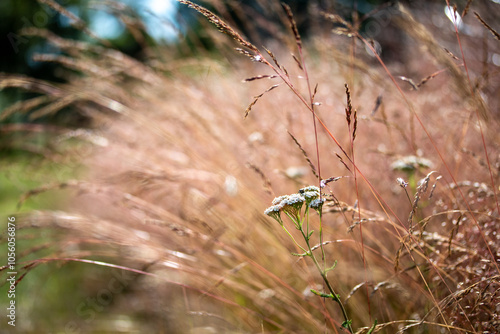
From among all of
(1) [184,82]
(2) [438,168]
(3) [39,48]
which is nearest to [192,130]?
(1) [184,82]

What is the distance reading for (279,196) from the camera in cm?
109

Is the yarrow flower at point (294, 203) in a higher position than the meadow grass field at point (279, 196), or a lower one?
higher

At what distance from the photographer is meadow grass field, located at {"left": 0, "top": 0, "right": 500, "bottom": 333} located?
3.49ft

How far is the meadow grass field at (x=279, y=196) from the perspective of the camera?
3.49ft

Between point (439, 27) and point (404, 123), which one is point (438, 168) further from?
point (439, 27)

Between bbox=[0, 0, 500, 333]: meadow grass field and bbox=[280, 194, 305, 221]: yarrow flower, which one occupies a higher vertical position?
bbox=[280, 194, 305, 221]: yarrow flower

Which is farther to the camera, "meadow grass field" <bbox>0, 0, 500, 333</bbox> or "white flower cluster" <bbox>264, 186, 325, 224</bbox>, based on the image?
"meadow grass field" <bbox>0, 0, 500, 333</bbox>

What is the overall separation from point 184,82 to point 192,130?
27 cm

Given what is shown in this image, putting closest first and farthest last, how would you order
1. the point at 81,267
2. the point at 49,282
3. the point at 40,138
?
1. the point at 49,282
2. the point at 81,267
3. the point at 40,138

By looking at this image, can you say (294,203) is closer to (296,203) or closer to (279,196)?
(296,203)

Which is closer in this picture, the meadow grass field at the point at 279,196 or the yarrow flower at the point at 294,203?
the yarrow flower at the point at 294,203

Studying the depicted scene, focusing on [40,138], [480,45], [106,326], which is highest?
[480,45]

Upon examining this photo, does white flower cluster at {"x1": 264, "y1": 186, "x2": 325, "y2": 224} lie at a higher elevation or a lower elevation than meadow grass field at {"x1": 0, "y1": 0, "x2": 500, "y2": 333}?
higher

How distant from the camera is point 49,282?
239 cm
